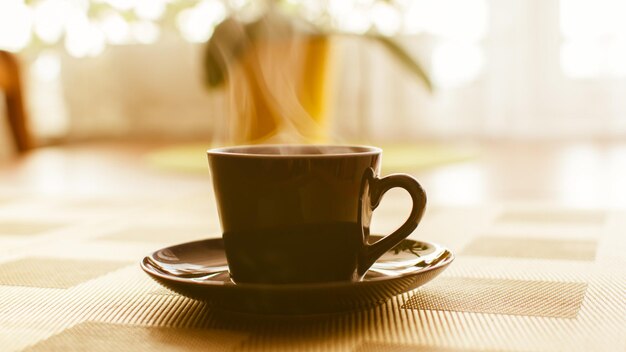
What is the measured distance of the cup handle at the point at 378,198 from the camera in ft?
1.64

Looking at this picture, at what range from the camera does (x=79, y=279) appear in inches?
24.8

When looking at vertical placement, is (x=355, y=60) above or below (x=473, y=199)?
above

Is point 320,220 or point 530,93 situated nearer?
point 320,220

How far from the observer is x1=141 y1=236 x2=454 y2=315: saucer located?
433 mm

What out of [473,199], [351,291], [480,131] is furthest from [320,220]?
[480,131]

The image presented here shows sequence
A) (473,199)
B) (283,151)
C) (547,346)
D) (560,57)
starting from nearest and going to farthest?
(547,346), (283,151), (473,199), (560,57)

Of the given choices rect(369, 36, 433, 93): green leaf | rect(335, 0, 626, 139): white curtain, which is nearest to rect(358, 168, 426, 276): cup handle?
rect(369, 36, 433, 93): green leaf

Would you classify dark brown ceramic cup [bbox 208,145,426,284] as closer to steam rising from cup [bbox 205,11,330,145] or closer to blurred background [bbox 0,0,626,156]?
steam rising from cup [bbox 205,11,330,145]

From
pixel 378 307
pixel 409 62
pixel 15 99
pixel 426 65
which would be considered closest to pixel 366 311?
pixel 378 307

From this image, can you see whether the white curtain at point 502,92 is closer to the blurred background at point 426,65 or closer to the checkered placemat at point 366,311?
the blurred background at point 426,65

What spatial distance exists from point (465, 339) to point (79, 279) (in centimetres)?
32

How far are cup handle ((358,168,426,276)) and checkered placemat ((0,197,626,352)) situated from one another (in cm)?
4

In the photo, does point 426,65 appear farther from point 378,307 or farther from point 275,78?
point 378,307

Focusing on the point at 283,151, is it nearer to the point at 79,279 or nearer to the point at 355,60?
the point at 79,279
